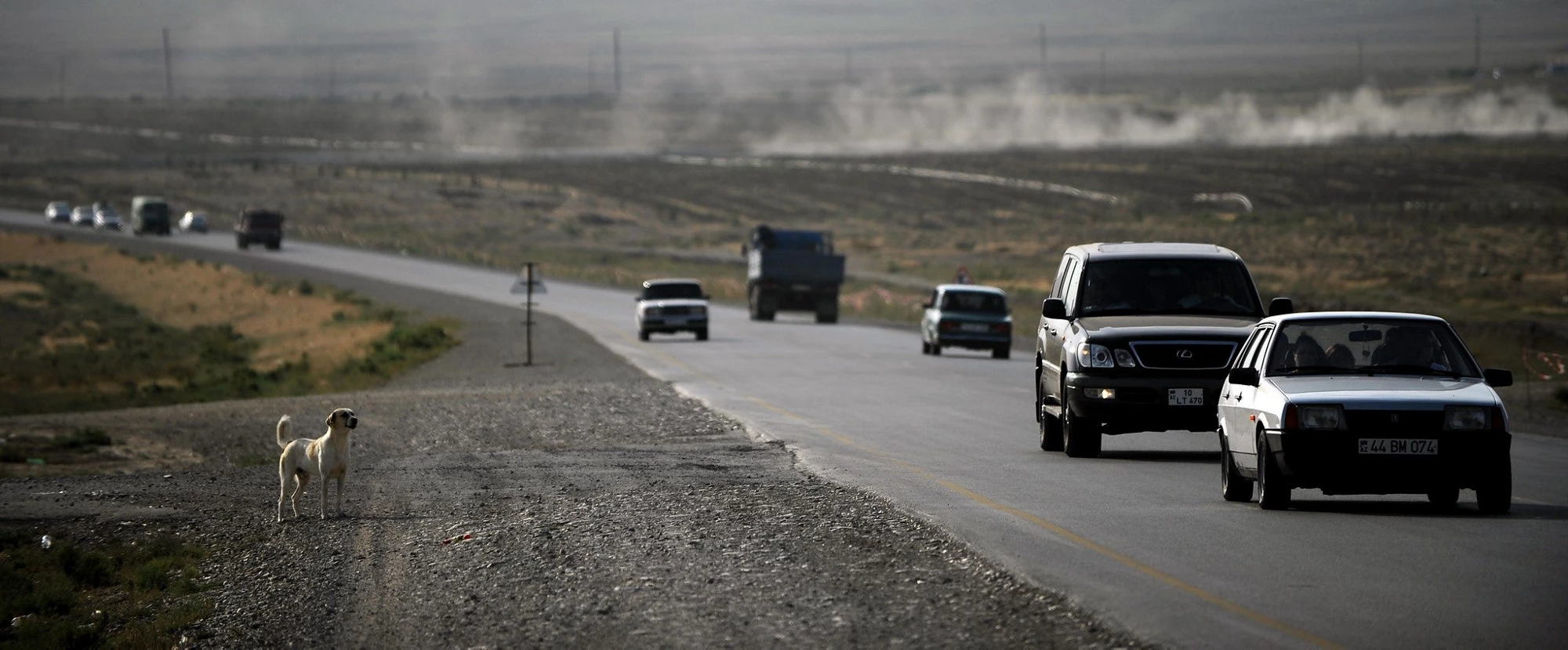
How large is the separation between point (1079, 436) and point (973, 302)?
21199 mm

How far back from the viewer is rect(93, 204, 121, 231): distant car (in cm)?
10250

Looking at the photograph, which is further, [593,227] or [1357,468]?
[593,227]

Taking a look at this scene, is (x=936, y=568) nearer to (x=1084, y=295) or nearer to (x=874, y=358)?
(x=1084, y=295)

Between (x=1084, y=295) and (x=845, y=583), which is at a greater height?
(x=1084, y=295)

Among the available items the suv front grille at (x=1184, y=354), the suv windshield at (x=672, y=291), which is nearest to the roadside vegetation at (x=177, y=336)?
the suv windshield at (x=672, y=291)

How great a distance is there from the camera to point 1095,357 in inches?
677

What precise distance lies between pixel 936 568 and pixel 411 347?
34714 mm

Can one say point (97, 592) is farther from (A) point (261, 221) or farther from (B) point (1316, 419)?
(A) point (261, 221)

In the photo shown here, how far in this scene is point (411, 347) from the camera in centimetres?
4469

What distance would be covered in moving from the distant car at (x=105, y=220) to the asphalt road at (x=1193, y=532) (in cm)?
8388

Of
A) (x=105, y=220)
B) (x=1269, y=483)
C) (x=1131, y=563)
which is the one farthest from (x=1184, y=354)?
(x=105, y=220)

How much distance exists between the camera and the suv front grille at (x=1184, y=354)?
56.3 feet

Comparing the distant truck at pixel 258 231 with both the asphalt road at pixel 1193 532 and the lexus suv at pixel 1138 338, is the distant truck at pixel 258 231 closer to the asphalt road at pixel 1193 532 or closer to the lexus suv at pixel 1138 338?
the asphalt road at pixel 1193 532

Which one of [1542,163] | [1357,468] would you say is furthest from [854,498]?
[1542,163]
